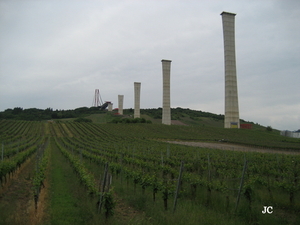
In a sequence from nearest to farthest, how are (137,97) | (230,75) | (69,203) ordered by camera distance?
1. (69,203)
2. (230,75)
3. (137,97)

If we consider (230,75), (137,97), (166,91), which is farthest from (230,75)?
(137,97)

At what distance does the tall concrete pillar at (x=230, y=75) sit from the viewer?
192 feet

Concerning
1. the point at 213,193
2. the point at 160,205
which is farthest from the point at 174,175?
the point at 160,205

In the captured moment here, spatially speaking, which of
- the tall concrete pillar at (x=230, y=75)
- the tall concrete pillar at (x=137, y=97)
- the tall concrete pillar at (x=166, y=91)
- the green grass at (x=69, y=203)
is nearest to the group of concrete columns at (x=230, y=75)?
the tall concrete pillar at (x=230, y=75)

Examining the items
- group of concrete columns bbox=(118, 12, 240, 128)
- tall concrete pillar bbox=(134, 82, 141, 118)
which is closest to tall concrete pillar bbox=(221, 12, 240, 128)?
group of concrete columns bbox=(118, 12, 240, 128)

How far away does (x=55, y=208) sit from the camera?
30.5 ft

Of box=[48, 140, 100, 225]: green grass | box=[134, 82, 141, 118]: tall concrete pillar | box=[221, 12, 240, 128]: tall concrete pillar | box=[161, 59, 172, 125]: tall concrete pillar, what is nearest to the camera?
box=[48, 140, 100, 225]: green grass

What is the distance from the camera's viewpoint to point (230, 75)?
5928cm

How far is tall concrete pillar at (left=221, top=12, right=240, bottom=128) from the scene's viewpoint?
2304 inches

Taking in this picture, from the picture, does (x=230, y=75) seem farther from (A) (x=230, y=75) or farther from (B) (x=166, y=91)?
(B) (x=166, y=91)

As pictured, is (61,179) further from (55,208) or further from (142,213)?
(142,213)

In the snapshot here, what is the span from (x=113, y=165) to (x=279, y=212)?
9.08m

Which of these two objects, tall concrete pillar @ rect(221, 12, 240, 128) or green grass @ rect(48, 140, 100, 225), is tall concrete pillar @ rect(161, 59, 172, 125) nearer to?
tall concrete pillar @ rect(221, 12, 240, 128)

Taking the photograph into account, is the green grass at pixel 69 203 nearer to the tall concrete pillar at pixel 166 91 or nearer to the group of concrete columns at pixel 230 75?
the group of concrete columns at pixel 230 75
